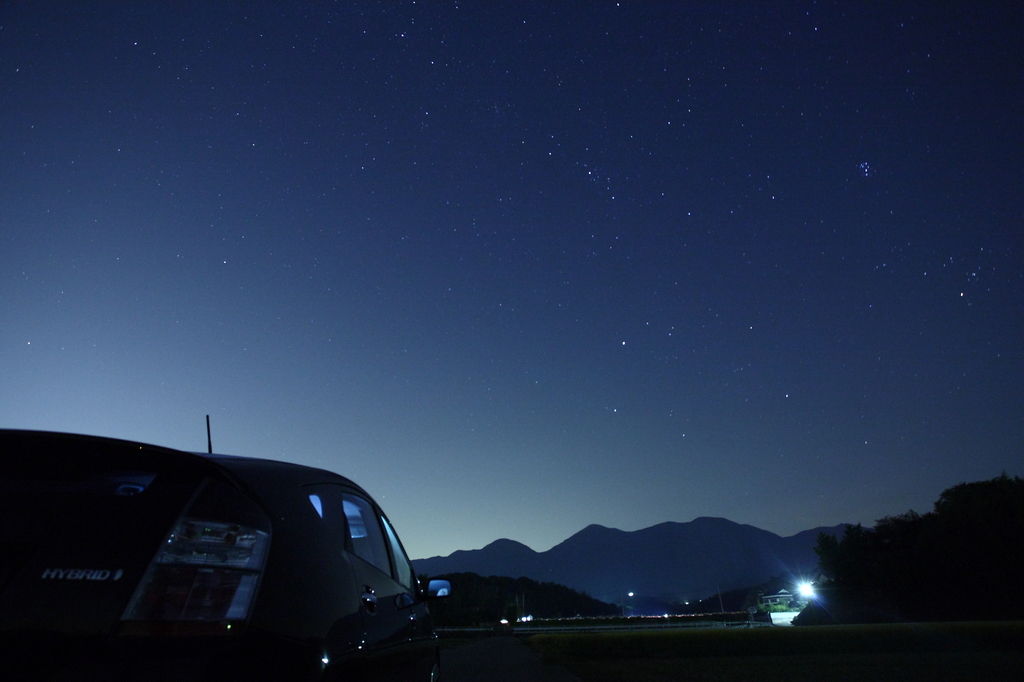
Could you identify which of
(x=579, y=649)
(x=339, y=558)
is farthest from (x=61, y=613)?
(x=579, y=649)

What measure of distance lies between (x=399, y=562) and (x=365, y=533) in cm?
99

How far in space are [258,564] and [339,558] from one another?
69cm

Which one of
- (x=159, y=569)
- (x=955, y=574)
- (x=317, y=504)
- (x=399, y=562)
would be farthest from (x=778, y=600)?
(x=159, y=569)

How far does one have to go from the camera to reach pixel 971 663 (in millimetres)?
14633

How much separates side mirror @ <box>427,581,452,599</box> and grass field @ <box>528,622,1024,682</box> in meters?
8.70

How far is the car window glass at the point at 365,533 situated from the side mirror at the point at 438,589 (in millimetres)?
902

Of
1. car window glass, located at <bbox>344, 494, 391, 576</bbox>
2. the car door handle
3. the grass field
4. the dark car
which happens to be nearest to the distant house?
the grass field

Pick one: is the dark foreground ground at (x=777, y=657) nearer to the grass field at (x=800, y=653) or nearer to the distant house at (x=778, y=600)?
the grass field at (x=800, y=653)

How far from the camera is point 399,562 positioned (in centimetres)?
454

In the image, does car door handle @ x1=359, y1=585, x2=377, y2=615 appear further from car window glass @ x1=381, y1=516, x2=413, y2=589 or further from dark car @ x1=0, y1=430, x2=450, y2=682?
car window glass @ x1=381, y1=516, x2=413, y2=589

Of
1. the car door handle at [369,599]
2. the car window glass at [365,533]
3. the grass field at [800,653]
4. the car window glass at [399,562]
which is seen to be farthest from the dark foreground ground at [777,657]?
the car door handle at [369,599]

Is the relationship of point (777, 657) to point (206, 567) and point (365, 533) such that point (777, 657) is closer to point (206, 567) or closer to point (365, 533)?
point (365, 533)

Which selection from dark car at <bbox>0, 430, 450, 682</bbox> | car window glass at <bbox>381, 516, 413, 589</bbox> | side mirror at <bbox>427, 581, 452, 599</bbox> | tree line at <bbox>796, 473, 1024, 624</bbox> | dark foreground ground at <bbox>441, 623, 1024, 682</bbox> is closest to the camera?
dark car at <bbox>0, 430, 450, 682</bbox>

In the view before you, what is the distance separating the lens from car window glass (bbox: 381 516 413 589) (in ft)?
14.0
